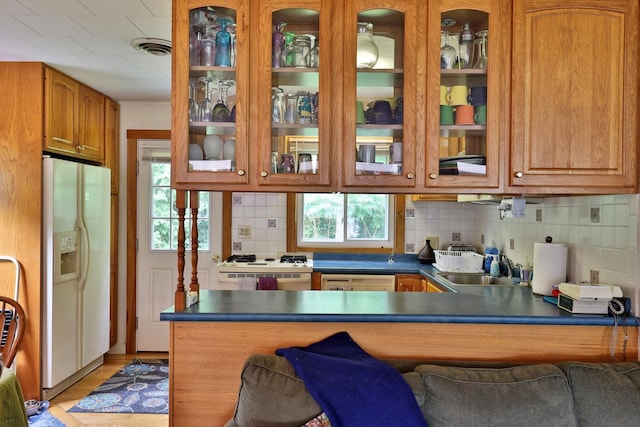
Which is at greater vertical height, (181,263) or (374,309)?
(181,263)

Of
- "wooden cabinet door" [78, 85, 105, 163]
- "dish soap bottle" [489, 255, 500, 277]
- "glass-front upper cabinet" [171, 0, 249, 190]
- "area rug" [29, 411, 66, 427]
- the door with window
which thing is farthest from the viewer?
the door with window

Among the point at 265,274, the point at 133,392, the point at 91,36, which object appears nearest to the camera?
the point at 91,36

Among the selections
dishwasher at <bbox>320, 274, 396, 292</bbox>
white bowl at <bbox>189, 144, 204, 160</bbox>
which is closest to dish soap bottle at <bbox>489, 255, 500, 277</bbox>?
dishwasher at <bbox>320, 274, 396, 292</bbox>

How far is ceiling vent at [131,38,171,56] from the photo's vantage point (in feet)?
8.61

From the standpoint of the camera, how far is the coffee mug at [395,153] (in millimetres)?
1876

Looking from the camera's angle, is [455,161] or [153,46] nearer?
[455,161]

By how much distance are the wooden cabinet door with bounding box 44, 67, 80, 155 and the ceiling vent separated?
2.79 feet

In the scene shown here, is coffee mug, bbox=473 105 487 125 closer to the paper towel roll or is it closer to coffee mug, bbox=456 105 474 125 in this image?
coffee mug, bbox=456 105 474 125

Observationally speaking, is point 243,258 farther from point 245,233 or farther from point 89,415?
point 89,415

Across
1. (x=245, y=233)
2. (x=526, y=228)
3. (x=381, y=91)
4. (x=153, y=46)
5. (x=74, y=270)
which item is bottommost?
(x=74, y=270)

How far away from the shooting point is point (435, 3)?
1846 millimetres

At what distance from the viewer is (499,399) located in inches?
56.5

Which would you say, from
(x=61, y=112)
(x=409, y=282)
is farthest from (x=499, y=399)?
(x=61, y=112)

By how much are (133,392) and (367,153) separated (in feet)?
8.65
